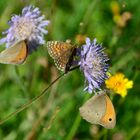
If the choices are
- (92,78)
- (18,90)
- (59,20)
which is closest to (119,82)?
(92,78)

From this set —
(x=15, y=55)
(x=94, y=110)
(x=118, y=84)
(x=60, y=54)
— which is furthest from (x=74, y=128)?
(x=15, y=55)

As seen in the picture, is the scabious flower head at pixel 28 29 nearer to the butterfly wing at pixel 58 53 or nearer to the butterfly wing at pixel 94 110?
the butterfly wing at pixel 58 53

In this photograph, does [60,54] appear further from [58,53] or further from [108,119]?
[108,119]

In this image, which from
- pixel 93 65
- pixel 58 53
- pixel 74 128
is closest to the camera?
pixel 58 53

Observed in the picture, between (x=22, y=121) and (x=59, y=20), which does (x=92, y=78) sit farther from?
(x=59, y=20)

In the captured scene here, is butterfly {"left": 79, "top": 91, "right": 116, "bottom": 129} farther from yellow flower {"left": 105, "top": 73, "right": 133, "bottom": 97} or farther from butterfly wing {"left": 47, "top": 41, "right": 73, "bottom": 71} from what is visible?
yellow flower {"left": 105, "top": 73, "right": 133, "bottom": 97}

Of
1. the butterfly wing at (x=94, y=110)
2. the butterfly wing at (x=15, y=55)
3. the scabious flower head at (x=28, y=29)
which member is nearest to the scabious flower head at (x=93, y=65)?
the butterfly wing at (x=94, y=110)
